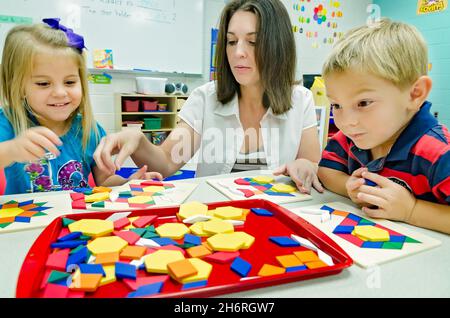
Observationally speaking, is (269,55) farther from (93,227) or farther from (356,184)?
(93,227)

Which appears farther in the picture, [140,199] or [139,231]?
[140,199]

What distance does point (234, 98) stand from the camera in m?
1.23

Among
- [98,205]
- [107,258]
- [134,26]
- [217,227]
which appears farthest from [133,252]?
[134,26]

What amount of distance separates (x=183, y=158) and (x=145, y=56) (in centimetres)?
185

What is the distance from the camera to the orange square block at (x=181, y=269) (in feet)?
1.23

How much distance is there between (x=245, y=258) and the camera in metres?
0.44

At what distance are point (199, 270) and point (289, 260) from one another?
12 centimetres

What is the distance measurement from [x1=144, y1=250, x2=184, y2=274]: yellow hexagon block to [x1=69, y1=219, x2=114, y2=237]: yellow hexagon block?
10 cm

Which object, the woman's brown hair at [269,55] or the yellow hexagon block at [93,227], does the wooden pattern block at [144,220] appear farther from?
the woman's brown hair at [269,55]

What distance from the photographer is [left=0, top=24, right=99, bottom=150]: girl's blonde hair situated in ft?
2.85

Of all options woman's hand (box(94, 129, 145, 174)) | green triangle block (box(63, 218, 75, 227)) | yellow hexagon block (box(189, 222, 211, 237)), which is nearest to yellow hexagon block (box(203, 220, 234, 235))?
yellow hexagon block (box(189, 222, 211, 237))

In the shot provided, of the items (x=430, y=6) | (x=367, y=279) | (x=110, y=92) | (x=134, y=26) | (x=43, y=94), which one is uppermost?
(x=430, y=6)

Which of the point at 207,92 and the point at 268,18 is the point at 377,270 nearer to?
the point at 268,18
